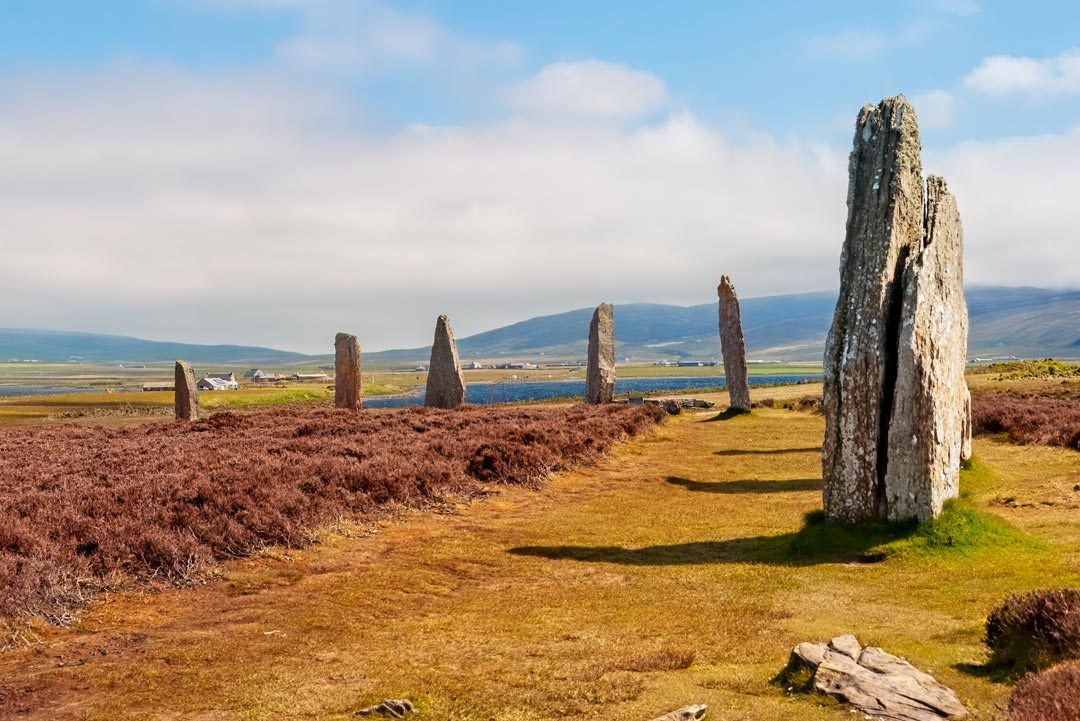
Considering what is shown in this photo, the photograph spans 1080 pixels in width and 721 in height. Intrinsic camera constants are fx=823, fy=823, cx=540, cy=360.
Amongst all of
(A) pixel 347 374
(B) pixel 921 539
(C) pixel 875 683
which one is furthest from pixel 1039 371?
(C) pixel 875 683

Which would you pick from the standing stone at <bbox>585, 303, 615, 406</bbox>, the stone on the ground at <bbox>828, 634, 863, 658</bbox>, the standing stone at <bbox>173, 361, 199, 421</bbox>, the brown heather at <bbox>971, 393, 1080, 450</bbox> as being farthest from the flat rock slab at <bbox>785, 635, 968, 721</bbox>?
the standing stone at <bbox>585, 303, 615, 406</bbox>

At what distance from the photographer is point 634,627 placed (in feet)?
27.3

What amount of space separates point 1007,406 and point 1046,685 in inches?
934

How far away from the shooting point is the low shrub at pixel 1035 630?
19.6 ft

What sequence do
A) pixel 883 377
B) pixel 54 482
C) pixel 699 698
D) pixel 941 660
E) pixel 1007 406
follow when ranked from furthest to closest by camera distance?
1. pixel 1007 406
2. pixel 54 482
3. pixel 883 377
4. pixel 941 660
5. pixel 699 698

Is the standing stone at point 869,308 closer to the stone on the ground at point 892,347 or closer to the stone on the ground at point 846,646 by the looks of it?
the stone on the ground at point 892,347

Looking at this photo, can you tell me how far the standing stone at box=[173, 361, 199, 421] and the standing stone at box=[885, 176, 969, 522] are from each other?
87.8 feet

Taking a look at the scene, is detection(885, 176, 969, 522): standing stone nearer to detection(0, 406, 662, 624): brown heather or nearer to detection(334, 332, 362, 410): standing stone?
detection(0, 406, 662, 624): brown heather

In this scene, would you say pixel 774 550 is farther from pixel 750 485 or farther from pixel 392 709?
pixel 392 709

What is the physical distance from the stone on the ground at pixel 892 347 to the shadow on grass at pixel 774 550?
322mm

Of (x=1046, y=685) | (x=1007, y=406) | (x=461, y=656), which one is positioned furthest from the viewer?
(x=1007, y=406)

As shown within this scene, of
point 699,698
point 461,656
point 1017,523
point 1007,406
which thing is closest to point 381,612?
point 461,656

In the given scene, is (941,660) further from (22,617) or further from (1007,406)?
(1007,406)

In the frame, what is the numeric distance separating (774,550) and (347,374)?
80.0 ft
